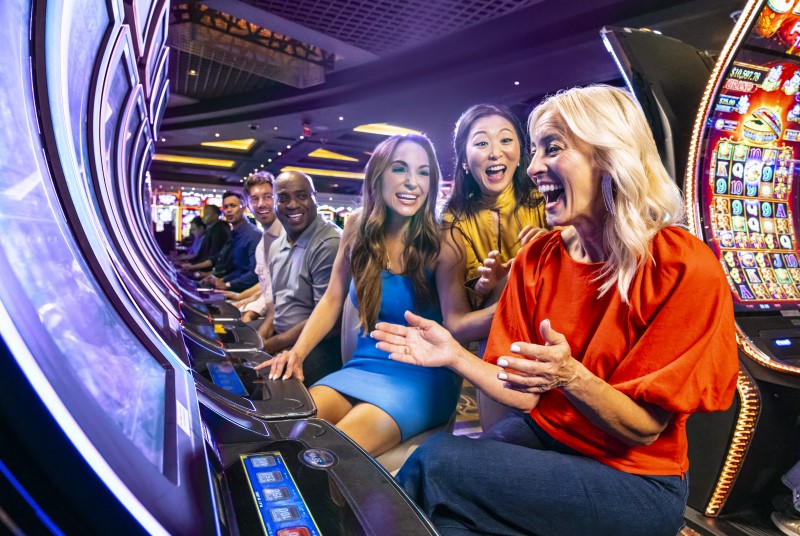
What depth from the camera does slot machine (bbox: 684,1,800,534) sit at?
1.94m

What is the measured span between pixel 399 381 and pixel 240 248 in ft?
12.8

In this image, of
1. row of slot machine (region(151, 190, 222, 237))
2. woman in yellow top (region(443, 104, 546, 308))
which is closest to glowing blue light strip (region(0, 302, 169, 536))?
woman in yellow top (region(443, 104, 546, 308))

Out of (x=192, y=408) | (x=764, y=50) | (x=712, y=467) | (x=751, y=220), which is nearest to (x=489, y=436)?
(x=192, y=408)

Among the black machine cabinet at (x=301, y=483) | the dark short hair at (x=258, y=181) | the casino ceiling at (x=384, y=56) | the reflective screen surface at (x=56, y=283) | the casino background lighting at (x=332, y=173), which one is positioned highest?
the casino ceiling at (x=384, y=56)

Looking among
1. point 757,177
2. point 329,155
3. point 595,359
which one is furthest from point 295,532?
point 329,155

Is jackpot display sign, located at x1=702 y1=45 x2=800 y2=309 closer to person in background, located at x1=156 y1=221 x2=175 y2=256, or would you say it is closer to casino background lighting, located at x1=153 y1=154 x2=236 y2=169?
person in background, located at x1=156 y1=221 x2=175 y2=256

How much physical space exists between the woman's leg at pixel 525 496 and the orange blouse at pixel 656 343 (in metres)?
0.07

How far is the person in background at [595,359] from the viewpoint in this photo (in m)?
0.99

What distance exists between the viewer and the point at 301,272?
2.69 m

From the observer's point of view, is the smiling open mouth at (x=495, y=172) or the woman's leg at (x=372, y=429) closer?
the woman's leg at (x=372, y=429)

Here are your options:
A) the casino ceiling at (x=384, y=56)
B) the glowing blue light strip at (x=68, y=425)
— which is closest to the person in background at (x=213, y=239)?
the casino ceiling at (x=384, y=56)

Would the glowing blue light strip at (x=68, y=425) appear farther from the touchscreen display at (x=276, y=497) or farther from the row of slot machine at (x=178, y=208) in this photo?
the row of slot machine at (x=178, y=208)

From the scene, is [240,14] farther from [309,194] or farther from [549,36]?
[309,194]

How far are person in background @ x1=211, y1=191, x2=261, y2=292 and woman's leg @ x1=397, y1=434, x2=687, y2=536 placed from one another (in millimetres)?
4182
